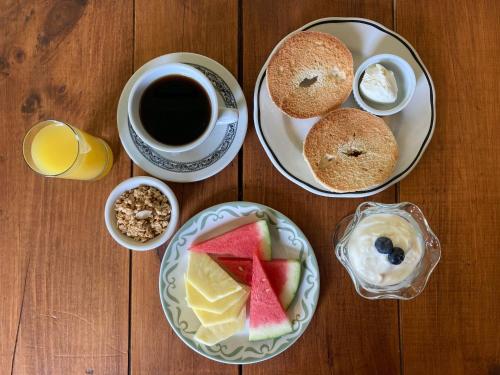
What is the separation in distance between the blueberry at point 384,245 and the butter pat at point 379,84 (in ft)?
0.94

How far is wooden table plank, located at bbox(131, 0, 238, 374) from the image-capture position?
3.41 feet

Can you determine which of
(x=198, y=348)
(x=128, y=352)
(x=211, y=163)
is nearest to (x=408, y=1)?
(x=211, y=163)

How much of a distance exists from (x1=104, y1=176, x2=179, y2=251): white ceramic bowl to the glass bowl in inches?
13.9

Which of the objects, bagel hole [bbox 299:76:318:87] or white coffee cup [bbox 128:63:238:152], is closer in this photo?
white coffee cup [bbox 128:63:238:152]

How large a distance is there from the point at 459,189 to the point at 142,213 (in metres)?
0.70

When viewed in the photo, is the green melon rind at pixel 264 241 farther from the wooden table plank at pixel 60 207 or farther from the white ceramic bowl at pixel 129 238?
the wooden table plank at pixel 60 207

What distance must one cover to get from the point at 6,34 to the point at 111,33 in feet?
0.80

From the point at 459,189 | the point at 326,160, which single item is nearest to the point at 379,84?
the point at 326,160

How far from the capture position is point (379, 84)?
37.7 inches

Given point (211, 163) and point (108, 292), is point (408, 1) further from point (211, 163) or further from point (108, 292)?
point (108, 292)

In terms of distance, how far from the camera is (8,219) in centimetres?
107

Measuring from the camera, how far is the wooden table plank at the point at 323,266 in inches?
40.8

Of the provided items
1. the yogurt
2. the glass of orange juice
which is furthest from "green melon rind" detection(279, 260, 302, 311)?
the glass of orange juice

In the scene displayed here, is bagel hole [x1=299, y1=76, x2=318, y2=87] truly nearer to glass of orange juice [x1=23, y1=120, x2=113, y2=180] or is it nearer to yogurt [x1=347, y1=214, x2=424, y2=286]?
yogurt [x1=347, y1=214, x2=424, y2=286]
